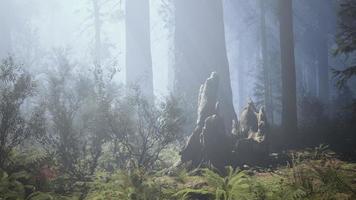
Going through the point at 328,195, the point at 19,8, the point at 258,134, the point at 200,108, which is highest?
the point at 19,8

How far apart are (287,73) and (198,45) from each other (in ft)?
11.3

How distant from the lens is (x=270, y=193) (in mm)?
6797

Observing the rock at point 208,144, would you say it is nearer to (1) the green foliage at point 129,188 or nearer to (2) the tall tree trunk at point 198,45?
(1) the green foliage at point 129,188

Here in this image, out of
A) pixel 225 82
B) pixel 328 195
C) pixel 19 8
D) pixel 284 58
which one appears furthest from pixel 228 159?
pixel 19 8

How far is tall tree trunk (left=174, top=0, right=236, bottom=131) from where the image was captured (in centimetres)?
1512

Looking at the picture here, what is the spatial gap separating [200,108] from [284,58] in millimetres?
6261

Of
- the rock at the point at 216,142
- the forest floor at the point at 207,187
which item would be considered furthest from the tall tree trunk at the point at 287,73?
the forest floor at the point at 207,187

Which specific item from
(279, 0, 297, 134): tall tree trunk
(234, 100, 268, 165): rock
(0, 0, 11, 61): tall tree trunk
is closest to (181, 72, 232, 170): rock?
(234, 100, 268, 165): rock

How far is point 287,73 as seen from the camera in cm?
1573

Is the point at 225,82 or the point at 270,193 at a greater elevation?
the point at 225,82

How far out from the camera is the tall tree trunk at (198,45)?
15.1 m

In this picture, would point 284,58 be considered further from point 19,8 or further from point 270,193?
point 19,8

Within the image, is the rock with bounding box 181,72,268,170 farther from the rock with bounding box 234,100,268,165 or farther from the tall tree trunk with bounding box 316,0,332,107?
the tall tree trunk with bounding box 316,0,332,107

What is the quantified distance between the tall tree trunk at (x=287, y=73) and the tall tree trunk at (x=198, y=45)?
223cm
